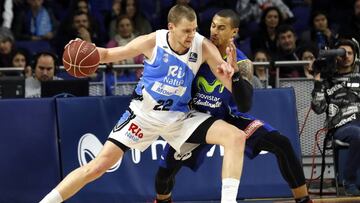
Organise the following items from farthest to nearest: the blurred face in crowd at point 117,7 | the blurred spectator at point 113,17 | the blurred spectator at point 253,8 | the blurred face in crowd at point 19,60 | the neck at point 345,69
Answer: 1. the blurred spectator at point 253,8
2. the blurred face in crowd at point 117,7
3. the blurred spectator at point 113,17
4. the blurred face in crowd at point 19,60
5. the neck at point 345,69

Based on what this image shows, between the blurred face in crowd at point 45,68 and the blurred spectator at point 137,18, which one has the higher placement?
the blurred spectator at point 137,18

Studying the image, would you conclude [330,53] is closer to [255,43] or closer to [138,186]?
[138,186]

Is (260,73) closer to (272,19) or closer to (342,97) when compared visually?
(342,97)

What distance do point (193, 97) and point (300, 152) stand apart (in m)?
2.25

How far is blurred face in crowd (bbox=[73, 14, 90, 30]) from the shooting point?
12969 mm

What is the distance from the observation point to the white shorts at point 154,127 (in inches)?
305

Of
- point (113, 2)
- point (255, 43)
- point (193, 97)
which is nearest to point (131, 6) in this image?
point (113, 2)

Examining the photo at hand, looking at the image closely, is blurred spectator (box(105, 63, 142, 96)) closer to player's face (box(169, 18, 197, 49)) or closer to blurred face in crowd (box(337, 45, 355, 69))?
blurred face in crowd (box(337, 45, 355, 69))

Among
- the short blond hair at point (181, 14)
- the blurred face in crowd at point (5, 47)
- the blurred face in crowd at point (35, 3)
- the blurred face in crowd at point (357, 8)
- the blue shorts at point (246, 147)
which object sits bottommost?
the blue shorts at point (246, 147)

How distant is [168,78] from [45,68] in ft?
10.7

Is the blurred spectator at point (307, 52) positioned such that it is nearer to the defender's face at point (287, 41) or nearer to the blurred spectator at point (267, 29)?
the defender's face at point (287, 41)

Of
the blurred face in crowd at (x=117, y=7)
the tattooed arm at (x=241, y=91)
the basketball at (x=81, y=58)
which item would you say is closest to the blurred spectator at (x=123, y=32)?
the blurred face in crowd at (x=117, y=7)

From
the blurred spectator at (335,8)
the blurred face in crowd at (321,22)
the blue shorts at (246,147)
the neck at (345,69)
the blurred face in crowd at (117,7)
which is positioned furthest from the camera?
the blurred spectator at (335,8)

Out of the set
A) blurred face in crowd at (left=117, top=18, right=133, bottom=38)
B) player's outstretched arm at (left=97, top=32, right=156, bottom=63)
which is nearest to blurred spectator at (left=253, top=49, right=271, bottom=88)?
blurred face in crowd at (left=117, top=18, right=133, bottom=38)
